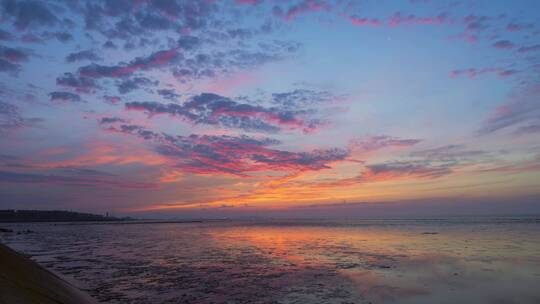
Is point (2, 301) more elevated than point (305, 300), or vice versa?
point (2, 301)

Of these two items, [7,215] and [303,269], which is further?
[7,215]

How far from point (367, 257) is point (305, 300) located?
16496 millimetres

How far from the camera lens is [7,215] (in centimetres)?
19375

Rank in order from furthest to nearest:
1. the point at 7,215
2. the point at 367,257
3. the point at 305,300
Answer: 1. the point at 7,215
2. the point at 367,257
3. the point at 305,300

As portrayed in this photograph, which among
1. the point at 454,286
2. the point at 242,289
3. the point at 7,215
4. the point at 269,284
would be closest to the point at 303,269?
the point at 269,284

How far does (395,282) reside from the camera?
20.1 metres

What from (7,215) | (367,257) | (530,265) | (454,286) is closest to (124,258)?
(367,257)

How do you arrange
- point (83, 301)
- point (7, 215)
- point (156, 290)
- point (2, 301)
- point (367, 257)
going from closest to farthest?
1. point (2, 301)
2. point (83, 301)
3. point (156, 290)
4. point (367, 257)
5. point (7, 215)

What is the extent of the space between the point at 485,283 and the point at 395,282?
4462 mm

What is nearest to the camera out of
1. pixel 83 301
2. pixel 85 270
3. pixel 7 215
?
pixel 83 301

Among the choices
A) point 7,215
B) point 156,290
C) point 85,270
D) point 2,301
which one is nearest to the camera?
point 2,301

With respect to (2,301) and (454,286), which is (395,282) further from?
(2,301)

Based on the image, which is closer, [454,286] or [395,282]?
[454,286]

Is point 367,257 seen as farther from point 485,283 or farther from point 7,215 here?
point 7,215
